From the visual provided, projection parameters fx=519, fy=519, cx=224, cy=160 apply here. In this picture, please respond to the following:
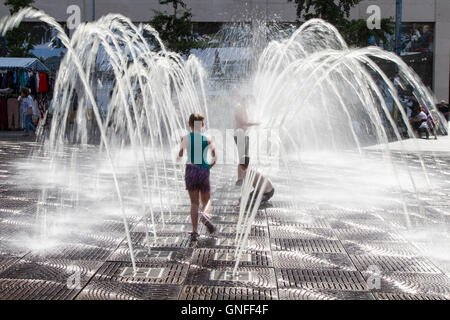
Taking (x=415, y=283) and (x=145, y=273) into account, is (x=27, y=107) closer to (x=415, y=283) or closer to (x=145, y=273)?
(x=145, y=273)

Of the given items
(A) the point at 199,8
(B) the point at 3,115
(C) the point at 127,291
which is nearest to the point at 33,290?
(C) the point at 127,291

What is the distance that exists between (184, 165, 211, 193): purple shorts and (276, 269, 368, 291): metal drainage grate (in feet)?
5.25

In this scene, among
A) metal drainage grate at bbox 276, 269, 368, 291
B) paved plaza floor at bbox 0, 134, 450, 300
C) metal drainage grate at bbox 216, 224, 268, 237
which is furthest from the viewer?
metal drainage grate at bbox 216, 224, 268, 237

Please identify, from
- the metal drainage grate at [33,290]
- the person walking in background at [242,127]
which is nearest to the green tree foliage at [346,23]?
the person walking in background at [242,127]

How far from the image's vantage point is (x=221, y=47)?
33.5 meters

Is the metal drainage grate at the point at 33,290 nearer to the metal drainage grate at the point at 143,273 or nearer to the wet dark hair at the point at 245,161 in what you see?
the metal drainage grate at the point at 143,273

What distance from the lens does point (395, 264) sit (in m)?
5.62

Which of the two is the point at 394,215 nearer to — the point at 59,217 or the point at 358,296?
the point at 358,296

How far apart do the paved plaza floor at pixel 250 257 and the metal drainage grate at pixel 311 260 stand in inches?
0.4

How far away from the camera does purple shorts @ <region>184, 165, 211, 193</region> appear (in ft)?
21.0

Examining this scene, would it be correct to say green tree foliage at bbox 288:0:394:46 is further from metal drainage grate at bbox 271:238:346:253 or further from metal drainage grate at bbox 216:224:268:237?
metal drainage grate at bbox 271:238:346:253

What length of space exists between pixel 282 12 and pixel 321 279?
103 ft

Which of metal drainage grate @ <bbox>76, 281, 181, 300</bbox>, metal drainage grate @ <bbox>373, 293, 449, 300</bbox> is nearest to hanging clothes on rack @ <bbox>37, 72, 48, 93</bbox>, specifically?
metal drainage grate @ <bbox>76, 281, 181, 300</bbox>

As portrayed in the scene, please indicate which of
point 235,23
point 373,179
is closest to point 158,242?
point 373,179
